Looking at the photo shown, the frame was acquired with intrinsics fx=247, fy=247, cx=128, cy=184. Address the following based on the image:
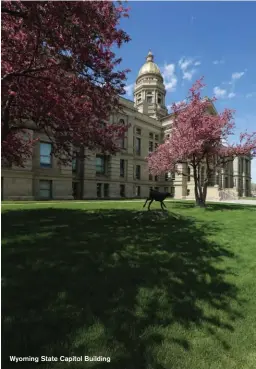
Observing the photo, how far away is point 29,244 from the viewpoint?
6.20 m

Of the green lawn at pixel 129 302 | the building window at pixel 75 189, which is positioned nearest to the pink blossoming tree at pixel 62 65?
the green lawn at pixel 129 302

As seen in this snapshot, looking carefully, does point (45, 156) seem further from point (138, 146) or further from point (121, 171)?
point (138, 146)

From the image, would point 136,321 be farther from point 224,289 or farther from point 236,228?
point 236,228

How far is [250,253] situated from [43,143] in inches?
1107

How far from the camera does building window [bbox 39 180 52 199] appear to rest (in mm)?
29788

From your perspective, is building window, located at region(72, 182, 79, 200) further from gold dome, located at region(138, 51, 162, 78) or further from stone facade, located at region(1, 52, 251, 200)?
gold dome, located at region(138, 51, 162, 78)

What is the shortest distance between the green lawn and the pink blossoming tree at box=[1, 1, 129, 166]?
4.53 m

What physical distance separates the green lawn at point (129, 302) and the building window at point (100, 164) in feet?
105

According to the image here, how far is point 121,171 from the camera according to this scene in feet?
142

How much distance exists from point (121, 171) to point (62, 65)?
36586mm

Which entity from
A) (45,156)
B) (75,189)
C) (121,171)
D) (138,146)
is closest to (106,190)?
(121,171)

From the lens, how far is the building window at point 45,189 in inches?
1173

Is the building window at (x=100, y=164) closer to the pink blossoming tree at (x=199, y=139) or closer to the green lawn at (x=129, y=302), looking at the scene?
the pink blossoming tree at (x=199, y=139)

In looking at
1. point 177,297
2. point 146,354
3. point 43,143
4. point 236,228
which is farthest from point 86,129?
point 43,143
